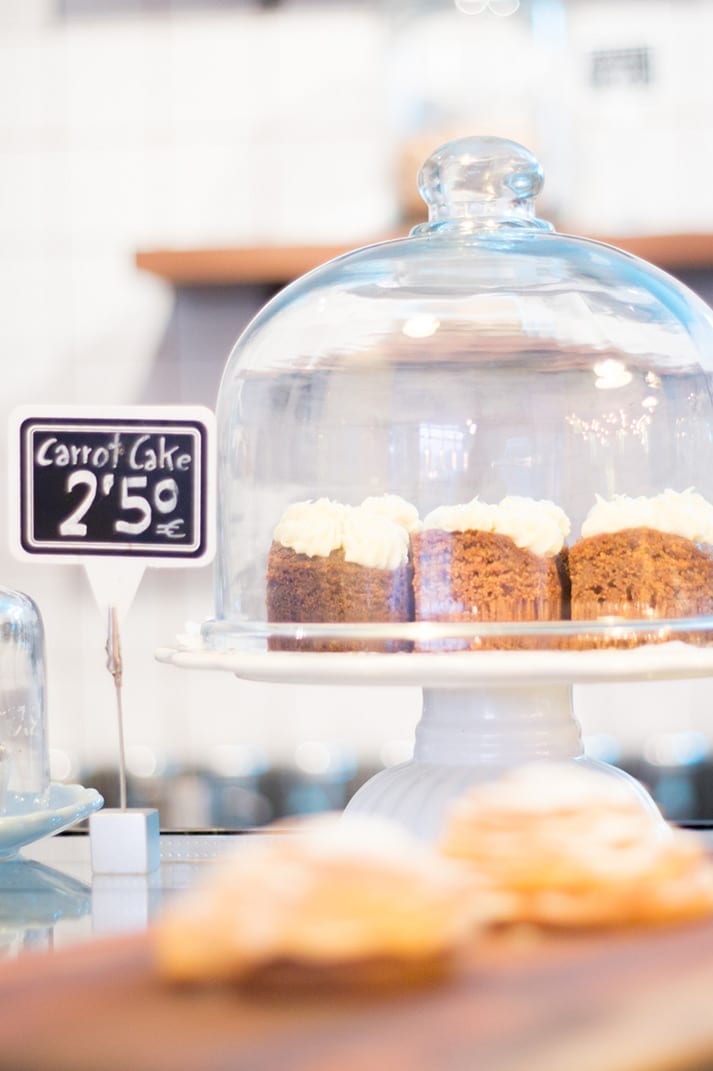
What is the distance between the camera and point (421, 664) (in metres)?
0.78

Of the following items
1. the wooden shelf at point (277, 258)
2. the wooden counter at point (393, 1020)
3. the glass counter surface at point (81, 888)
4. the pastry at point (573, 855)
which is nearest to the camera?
the wooden counter at point (393, 1020)

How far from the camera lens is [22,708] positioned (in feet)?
3.22

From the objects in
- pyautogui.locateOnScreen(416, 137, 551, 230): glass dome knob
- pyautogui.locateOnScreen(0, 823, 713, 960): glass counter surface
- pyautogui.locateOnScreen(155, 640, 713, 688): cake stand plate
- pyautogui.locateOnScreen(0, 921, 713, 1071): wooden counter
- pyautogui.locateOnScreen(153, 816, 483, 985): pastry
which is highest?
pyautogui.locateOnScreen(416, 137, 551, 230): glass dome knob

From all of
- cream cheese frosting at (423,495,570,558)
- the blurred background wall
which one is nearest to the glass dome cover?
cream cheese frosting at (423,495,570,558)

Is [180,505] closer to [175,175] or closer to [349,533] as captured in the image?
[349,533]

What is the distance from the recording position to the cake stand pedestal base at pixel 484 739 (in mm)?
816

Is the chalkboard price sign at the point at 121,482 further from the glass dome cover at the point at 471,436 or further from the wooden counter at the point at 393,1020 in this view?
the wooden counter at the point at 393,1020

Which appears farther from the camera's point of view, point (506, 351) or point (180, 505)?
point (506, 351)

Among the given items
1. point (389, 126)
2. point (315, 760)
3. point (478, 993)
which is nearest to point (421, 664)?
point (478, 993)

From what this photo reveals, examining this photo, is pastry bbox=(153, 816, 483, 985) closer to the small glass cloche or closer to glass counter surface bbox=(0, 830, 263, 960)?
glass counter surface bbox=(0, 830, 263, 960)

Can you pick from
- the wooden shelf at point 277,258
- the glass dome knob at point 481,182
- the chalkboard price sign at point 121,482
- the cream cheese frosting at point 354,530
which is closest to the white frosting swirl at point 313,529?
the cream cheese frosting at point 354,530

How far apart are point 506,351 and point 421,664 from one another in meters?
0.49

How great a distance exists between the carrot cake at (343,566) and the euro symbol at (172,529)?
0.14m

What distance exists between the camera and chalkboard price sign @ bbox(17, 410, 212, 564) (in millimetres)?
924
